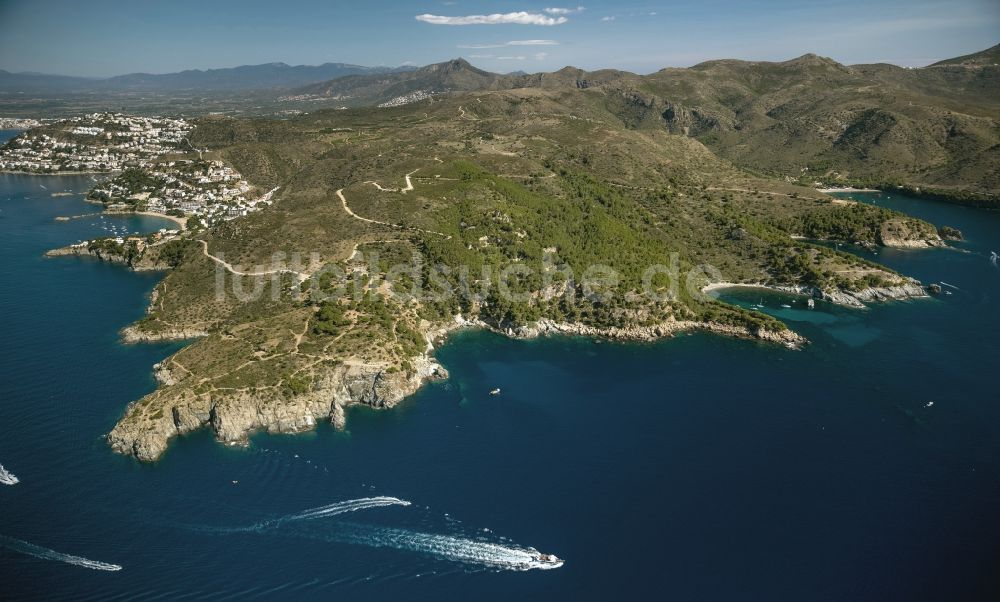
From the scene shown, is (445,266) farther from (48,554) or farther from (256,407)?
(48,554)

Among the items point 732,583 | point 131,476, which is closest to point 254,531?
point 131,476

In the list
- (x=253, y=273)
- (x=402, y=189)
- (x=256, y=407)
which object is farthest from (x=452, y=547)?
(x=402, y=189)

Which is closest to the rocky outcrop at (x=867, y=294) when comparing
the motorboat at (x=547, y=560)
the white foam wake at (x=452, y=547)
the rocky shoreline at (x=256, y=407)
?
the rocky shoreline at (x=256, y=407)

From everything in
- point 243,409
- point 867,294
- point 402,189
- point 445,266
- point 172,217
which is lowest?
point 243,409

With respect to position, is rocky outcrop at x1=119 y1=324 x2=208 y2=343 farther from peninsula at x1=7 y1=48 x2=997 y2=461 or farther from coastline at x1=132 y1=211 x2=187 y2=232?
coastline at x1=132 y1=211 x2=187 y2=232

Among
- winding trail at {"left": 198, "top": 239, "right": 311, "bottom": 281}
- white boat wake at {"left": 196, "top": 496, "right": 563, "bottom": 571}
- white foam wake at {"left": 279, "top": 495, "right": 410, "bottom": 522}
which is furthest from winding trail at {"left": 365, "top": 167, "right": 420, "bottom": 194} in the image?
white boat wake at {"left": 196, "top": 496, "right": 563, "bottom": 571}

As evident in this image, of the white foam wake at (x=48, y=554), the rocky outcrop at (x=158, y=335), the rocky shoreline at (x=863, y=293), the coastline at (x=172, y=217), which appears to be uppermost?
the coastline at (x=172, y=217)

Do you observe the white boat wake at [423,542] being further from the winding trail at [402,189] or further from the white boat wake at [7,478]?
the winding trail at [402,189]
